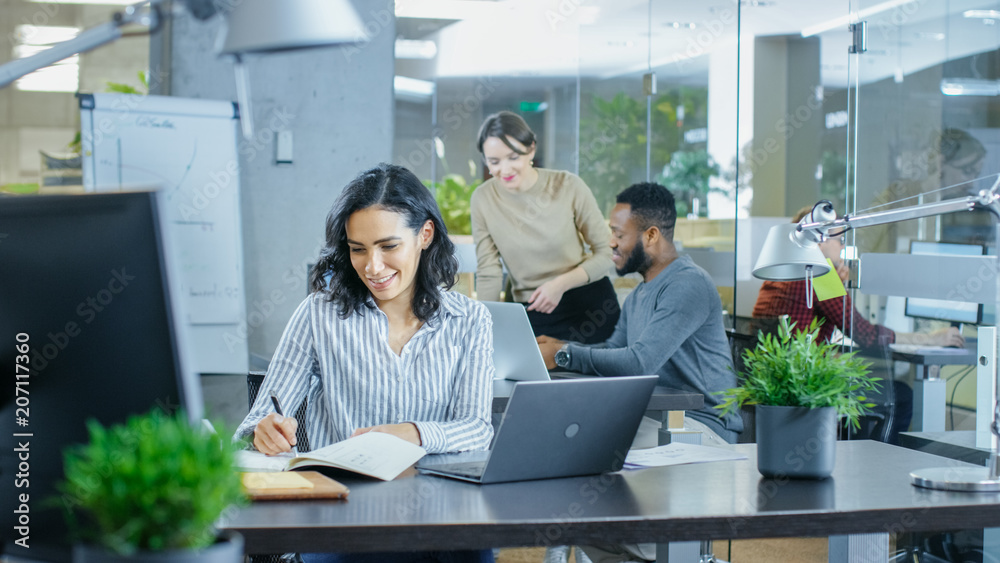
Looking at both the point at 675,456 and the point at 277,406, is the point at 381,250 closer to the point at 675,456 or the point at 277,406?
the point at 277,406

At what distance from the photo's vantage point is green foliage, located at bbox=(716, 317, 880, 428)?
1399 millimetres

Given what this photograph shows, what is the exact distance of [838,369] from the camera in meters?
1.40

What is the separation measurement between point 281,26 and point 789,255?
100cm

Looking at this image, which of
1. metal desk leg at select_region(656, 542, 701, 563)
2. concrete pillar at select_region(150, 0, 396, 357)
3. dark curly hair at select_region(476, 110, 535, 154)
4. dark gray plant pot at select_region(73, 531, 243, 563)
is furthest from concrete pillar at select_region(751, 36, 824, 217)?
dark gray plant pot at select_region(73, 531, 243, 563)

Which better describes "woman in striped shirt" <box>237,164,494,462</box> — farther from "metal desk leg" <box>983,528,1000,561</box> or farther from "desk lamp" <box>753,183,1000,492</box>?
"metal desk leg" <box>983,528,1000,561</box>

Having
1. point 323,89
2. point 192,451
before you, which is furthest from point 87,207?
point 323,89

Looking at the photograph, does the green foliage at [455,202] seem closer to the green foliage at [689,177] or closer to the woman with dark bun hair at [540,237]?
the green foliage at [689,177]

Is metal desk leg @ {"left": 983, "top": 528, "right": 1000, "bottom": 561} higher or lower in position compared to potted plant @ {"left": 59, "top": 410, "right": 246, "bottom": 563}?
lower

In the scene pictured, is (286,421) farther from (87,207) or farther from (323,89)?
(323,89)

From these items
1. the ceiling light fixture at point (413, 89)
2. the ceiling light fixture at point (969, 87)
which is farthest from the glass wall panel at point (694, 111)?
the ceiling light fixture at point (413, 89)

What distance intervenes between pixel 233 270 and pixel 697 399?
2342 millimetres

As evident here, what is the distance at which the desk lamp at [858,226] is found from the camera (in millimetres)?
1372

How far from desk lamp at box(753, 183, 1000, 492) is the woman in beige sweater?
5.15 feet

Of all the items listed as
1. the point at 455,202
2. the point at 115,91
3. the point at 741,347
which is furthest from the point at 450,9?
the point at 741,347
